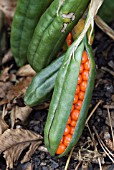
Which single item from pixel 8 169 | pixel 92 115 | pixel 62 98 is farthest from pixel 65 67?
pixel 8 169

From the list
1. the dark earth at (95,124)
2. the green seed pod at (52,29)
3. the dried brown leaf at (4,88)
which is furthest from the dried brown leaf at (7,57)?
the green seed pod at (52,29)

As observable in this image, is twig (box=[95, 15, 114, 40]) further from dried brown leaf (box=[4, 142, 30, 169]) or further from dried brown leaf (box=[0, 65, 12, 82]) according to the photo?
dried brown leaf (box=[4, 142, 30, 169])

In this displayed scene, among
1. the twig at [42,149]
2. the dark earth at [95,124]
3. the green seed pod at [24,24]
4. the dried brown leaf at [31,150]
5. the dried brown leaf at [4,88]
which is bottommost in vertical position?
the dark earth at [95,124]

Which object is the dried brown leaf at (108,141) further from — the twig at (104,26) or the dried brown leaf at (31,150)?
the twig at (104,26)

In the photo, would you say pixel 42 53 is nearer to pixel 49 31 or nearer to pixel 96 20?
pixel 49 31

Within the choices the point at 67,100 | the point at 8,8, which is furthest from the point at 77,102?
the point at 8,8

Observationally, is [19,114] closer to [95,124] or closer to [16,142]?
[16,142]
